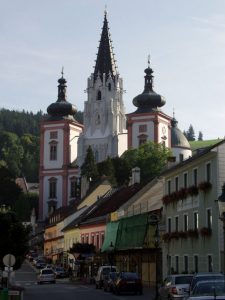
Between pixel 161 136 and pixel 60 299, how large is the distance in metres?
101

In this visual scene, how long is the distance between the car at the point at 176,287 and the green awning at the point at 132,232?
21.6 meters

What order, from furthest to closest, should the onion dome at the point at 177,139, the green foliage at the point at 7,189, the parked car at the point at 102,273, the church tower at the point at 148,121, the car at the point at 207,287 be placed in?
the onion dome at the point at 177,139 → the green foliage at the point at 7,189 → the church tower at the point at 148,121 → the parked car at the point at 102,273 → the car at the point at 207,287

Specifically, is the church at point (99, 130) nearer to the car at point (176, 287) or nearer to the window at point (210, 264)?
the window at point (210, 264)

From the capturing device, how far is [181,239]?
4491cm

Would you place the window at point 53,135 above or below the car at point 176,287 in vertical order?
above

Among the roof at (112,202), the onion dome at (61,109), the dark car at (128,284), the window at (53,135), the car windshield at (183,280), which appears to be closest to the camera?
the car windshield at (183,280)

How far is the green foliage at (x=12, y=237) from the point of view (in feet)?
149

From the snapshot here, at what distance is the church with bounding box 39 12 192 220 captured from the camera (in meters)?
135

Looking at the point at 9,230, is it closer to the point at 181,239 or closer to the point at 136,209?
the point at 181,239

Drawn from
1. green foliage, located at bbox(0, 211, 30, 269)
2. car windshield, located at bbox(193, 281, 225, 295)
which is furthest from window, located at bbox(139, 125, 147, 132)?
car windshield, located at bbox(193, 281, 225, 295)

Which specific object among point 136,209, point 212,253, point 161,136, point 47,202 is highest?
point 161,136

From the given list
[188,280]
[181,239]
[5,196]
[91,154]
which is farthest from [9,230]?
[5,196]

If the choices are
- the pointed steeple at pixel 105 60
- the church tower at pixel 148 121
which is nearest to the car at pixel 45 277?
the church tower at pixel 148 121

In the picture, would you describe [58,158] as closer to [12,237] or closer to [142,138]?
[142,138]
